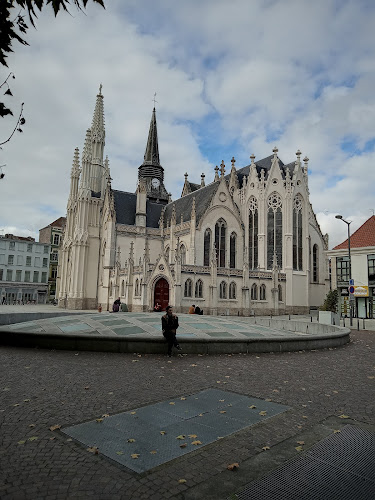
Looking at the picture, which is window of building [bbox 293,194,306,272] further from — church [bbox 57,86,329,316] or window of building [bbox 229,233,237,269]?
window of building [bbox 229,233,237,269]

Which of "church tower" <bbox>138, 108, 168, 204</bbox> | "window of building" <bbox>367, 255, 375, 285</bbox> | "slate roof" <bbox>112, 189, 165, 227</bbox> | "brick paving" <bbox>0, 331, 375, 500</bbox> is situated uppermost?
"church tower" <bbox>138, 108, 168, 204</bbox>

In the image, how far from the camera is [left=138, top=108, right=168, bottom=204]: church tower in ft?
213

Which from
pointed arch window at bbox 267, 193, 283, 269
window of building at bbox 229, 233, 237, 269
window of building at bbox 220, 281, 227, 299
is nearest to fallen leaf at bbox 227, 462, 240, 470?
window of building at bbox 220, 281, 227, 299

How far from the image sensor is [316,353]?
12984 mm

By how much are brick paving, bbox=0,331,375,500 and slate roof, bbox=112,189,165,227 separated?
36966mm

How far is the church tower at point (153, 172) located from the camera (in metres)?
64.9

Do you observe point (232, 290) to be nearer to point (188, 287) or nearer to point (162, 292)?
point (188, 287)

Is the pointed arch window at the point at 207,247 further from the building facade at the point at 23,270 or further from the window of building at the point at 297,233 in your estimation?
the building facade at the point at 23,270

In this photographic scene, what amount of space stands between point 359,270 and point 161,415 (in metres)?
35.3

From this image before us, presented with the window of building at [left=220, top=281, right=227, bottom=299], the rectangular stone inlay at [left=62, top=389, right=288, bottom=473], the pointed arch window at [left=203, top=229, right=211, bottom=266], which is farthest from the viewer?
the pointed arch window at [left=203, top=229, right=211, bottom=266]

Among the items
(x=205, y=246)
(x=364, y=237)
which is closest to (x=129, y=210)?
(x=205, y=246)

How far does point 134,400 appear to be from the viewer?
6.65 m

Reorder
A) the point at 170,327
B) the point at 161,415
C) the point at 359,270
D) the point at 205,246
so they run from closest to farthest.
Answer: the point at 161,415
the point at 170,327
the point at 359,270
the point at 205,246

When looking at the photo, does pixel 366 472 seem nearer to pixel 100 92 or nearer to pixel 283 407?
pixel 283 407
